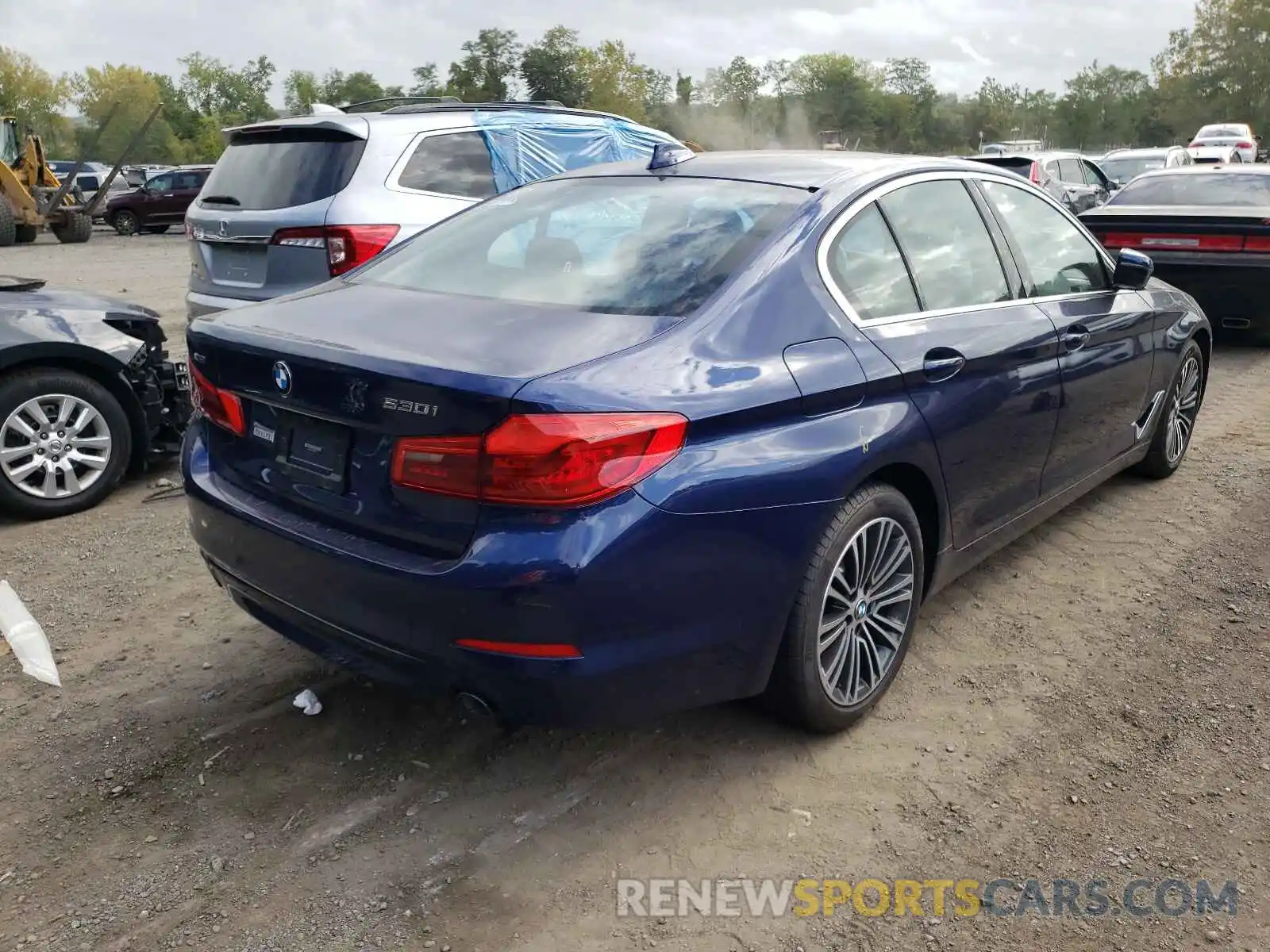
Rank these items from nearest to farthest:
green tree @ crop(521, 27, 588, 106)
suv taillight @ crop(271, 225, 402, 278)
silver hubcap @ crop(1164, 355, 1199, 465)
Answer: silver hubcap @ crop(1164, 355, 1199, 465)
suv taillight @ crop(271, 225, 402, 278)
green tree @ crop(521, 27, 588, 106)

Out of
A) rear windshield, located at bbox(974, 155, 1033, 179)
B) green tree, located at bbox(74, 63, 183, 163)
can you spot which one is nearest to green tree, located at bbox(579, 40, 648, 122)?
green tree, located at bbox(74, 63, 183, 163)

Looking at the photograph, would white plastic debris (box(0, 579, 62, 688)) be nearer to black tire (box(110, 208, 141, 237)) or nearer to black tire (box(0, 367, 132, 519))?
black tire (box(0, 367, 132, 519))

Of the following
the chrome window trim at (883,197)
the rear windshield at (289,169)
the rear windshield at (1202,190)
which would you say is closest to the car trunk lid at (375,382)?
the chrome window trim at (883,197)

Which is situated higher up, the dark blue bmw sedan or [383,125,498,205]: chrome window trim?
[383,125,498,205]: chrome window trim

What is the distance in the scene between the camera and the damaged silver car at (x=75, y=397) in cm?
491

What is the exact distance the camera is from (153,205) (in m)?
26.8

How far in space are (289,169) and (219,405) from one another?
10.5 ft

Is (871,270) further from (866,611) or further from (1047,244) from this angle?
(1047,244)

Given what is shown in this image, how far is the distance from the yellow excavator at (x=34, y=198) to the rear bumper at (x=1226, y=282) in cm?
2038

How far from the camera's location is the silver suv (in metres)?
5.54

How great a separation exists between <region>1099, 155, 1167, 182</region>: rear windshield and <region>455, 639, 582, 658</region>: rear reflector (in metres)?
19.5

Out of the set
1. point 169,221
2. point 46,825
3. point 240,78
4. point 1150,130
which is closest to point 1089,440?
point 46,825

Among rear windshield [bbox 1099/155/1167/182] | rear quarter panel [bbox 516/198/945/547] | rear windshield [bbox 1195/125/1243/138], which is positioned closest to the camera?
rear quarter panel [bbox 516/198/945/547]

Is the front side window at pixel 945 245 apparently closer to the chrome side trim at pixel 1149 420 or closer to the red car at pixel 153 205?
the chrome side trim at pixel 1149 420
